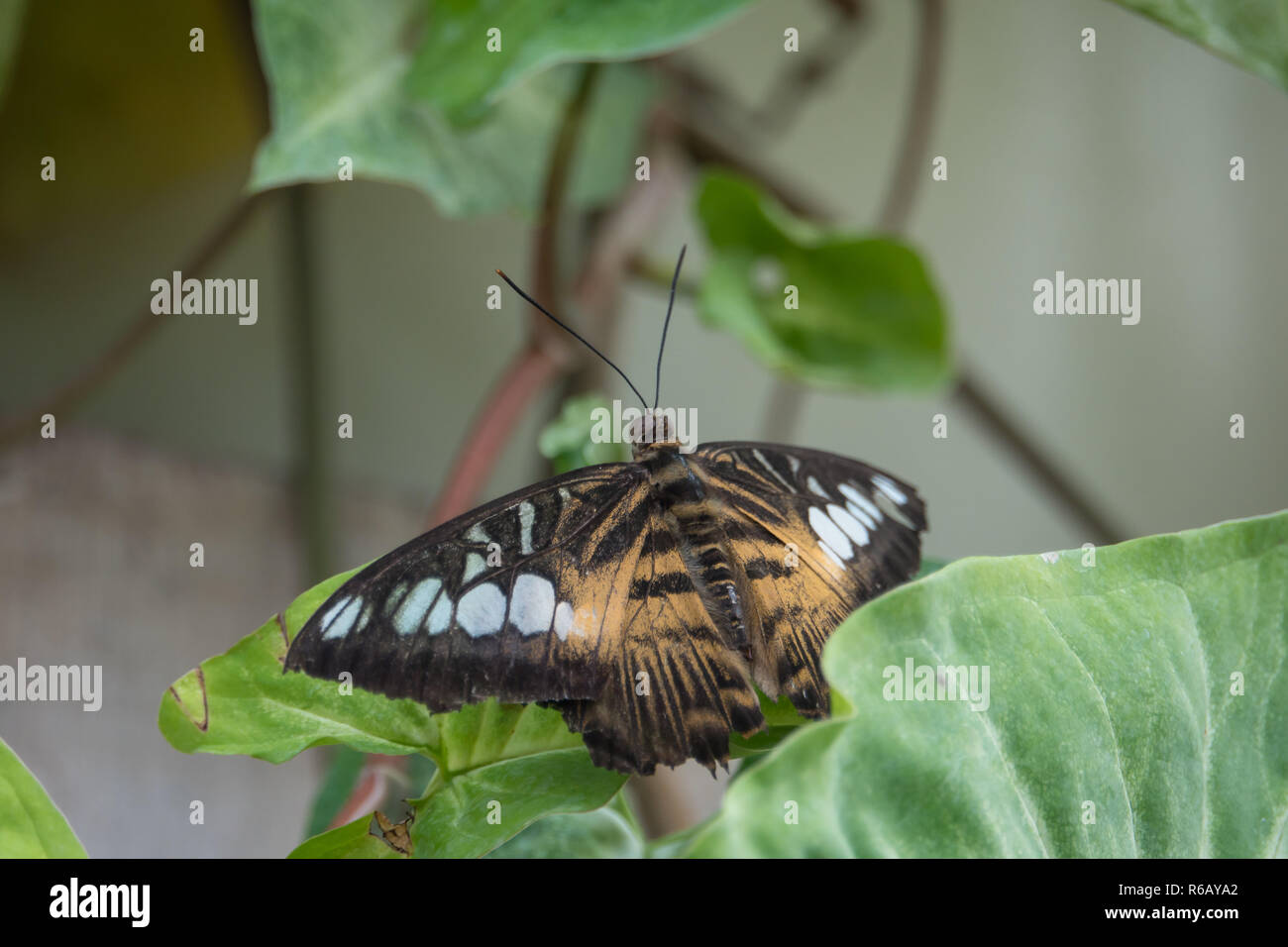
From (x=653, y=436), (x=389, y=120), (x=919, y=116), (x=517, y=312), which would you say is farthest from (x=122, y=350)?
(x=919, y=116)

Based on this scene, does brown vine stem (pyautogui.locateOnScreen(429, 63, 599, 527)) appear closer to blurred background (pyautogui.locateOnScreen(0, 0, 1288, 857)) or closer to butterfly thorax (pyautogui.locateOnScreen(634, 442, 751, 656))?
blurred background (pyautogui.locateOnScreen(0, 0, 1288, 857))

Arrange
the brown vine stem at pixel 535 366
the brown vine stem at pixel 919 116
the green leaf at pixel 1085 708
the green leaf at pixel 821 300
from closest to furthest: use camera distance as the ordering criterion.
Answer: the green leaf at pixel 1085 708, the brown vine stem at pixel 535 366, the green leaf at pixel 821 300, the brown vine stem at pixel 919 116

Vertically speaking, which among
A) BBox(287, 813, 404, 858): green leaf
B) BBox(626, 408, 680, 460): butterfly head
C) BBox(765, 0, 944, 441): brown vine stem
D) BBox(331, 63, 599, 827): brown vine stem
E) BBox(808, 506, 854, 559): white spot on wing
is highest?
BBox(765, 0, 944, 441): brown vine stem

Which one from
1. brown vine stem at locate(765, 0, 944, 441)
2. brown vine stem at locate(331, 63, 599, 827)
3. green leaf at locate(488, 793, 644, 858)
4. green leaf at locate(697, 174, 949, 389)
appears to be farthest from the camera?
brown vine stem at locate(765, 0, 944, 441)

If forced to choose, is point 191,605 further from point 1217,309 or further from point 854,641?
point 1217,309

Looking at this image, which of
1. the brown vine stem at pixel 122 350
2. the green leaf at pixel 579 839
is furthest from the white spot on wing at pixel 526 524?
the brown vine stem at pixel 122 350

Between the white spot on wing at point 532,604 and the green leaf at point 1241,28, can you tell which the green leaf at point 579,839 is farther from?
the green leaf at point 1241,28

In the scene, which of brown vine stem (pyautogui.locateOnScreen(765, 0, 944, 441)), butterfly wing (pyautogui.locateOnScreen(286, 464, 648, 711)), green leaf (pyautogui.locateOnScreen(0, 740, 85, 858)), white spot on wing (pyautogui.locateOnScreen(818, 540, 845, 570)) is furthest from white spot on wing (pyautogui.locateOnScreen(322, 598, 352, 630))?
brown vine stem (pyautogui.locateOnScreen(765, 0, 944, 441))
